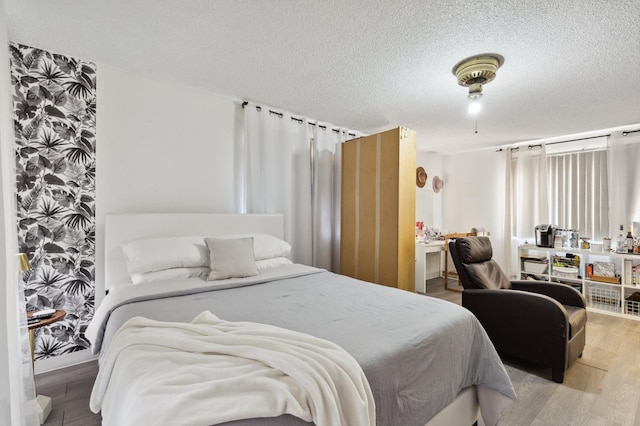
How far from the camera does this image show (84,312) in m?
2.38

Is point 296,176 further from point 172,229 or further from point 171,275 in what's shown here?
point 171,275

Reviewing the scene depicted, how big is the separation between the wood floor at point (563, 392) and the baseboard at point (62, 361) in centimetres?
5

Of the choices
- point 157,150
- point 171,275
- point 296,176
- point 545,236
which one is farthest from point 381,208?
point 545,236

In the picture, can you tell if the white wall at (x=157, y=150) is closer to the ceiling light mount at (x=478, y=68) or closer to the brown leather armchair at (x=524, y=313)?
the ceiling light mount at (x=478, y=68)

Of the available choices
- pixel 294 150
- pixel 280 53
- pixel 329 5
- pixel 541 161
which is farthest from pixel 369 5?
pixel 541 161

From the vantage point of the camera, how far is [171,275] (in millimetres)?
2238

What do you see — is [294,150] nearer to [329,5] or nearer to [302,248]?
[302,248]

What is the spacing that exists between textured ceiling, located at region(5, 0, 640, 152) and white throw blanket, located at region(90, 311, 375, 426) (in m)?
1.79

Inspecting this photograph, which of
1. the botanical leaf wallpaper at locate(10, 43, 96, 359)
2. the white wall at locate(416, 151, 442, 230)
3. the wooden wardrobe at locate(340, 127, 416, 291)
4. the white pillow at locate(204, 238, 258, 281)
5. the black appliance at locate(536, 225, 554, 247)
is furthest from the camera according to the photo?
the white wall at locate(416, 151, 442, 230)

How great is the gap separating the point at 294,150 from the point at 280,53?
1.51m

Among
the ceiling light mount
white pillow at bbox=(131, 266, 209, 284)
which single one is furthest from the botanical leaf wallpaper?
the ceiling light mount

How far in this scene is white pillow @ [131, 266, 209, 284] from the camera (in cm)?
217

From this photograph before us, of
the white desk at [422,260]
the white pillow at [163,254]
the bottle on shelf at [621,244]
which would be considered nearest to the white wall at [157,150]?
the white pillow at [163,254]

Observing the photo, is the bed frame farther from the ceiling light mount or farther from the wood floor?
the ceiling light mount
